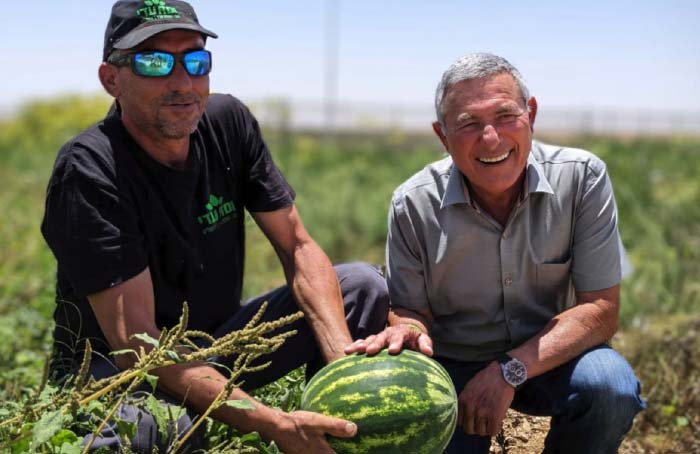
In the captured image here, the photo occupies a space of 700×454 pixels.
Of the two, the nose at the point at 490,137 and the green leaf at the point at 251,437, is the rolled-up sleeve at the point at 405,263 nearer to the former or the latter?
the nose at the point at 490,137

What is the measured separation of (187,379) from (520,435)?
158 cm

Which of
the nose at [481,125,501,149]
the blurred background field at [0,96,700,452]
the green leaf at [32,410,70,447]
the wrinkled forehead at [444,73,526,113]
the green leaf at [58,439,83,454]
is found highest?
the wrinkled forehead at [444,73,526,113]

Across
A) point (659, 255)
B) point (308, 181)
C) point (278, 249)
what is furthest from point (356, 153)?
point (278, 249)

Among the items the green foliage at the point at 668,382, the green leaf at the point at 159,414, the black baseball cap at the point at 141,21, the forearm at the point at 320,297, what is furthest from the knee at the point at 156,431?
the green foliage at the point at 668,382

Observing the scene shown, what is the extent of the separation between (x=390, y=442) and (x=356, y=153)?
19985mm

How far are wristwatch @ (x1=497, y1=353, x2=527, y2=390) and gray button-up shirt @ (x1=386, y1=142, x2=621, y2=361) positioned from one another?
0.31 metres

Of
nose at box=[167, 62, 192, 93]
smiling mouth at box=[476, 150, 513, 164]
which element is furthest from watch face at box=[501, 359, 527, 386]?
nose at box=[167, 62, 192, 93]

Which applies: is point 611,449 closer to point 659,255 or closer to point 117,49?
point 117,49

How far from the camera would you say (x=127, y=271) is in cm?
331

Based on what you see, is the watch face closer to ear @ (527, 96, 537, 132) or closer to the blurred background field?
ear @ (527, 96, 537, 132)

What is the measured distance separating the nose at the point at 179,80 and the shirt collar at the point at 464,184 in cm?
114

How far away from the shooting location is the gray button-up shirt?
12.1 ft

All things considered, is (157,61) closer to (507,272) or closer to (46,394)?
(46,394)

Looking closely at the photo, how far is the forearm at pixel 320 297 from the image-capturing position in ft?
12.1
